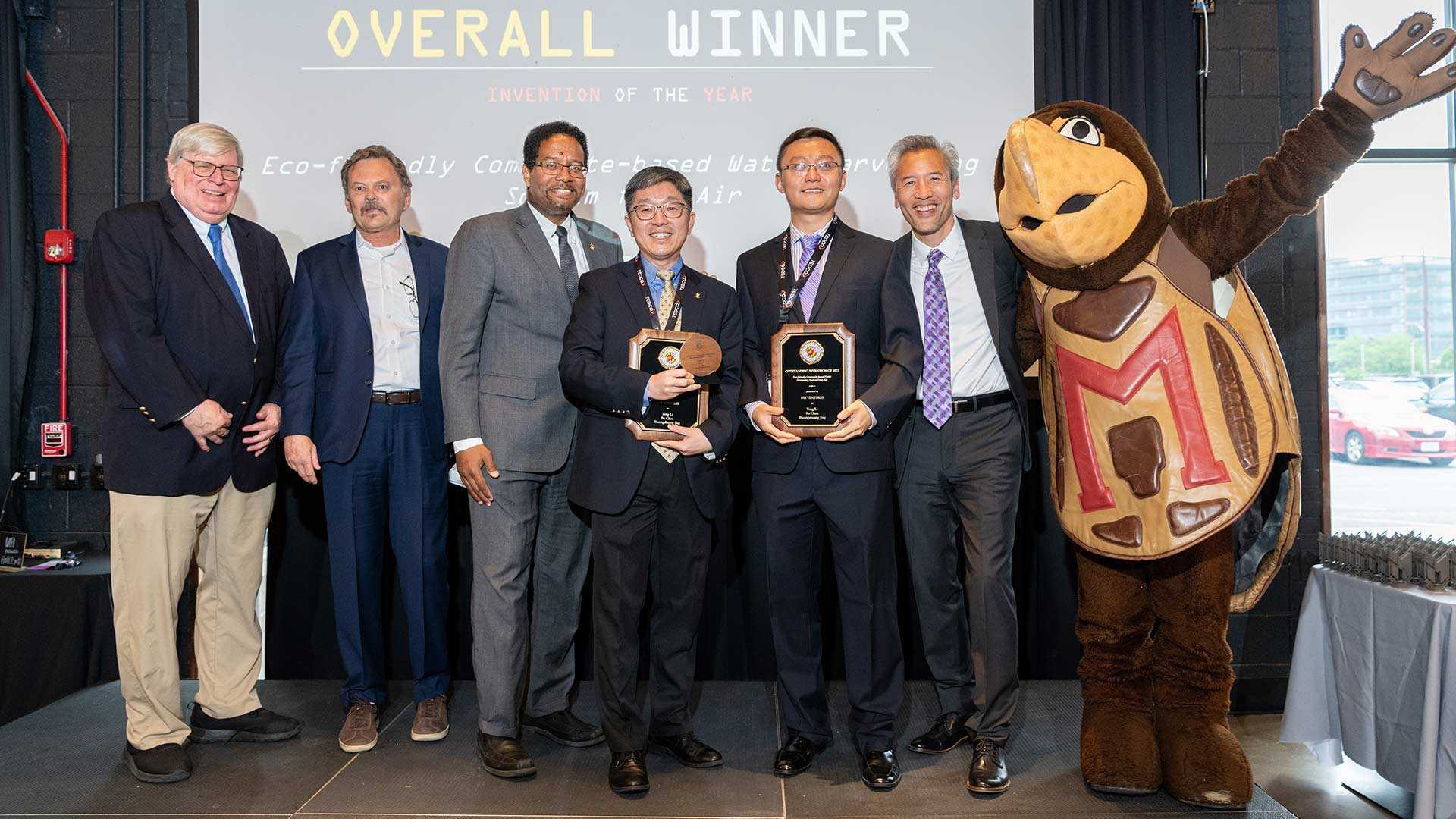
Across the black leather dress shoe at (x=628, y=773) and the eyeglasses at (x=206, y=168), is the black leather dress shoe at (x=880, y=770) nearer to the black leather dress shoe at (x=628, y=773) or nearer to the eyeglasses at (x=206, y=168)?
the black leather dress shoe at (x=628, y=773)

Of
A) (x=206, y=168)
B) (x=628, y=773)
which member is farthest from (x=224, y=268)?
(x=628, y=773)

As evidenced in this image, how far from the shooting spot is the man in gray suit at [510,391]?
8.50 feet

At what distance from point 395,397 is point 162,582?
0.79m

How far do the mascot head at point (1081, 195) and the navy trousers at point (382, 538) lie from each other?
72.1 inches

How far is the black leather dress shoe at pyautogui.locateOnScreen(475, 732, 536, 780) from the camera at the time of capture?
2.49 meters

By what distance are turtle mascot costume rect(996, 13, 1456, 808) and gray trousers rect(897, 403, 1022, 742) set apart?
163 mm

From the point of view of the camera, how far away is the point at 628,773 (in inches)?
93.5

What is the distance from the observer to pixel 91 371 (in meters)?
3.64

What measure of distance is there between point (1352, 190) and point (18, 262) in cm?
530

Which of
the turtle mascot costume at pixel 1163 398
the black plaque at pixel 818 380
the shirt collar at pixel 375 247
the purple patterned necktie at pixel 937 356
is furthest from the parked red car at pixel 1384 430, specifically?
the shirt collar at pixel 375 247

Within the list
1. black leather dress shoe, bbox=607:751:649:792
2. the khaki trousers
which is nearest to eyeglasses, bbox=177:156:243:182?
the khaki trousers

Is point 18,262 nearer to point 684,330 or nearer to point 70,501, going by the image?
point 70,501

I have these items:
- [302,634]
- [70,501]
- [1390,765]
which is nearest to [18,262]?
[70,501]

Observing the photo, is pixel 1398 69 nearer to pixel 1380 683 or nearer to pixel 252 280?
pixel 1380 683
